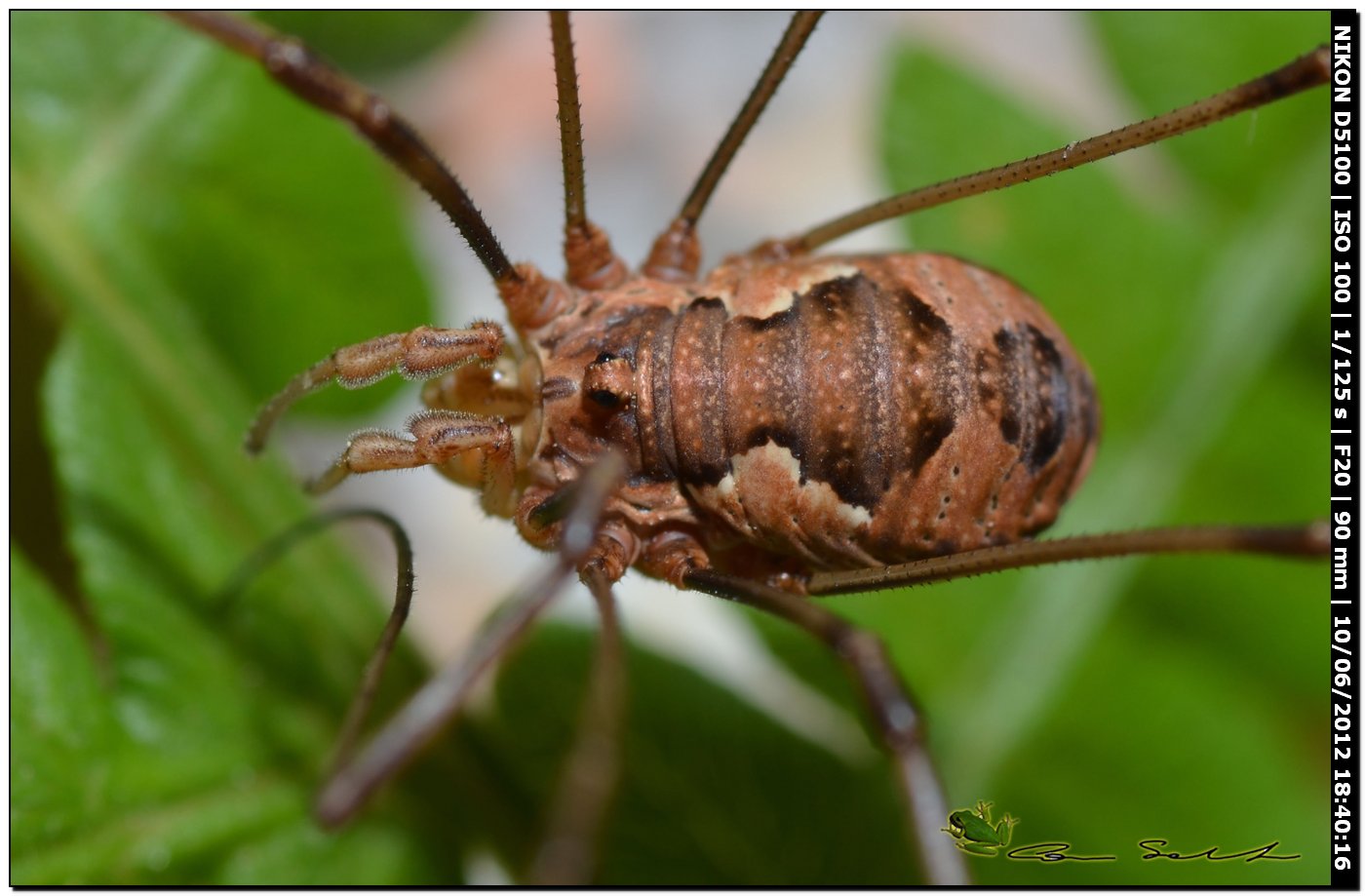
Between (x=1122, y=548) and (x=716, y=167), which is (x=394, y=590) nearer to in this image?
(x=716, y=167)

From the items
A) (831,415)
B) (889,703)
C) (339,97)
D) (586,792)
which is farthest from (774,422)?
(339,97)

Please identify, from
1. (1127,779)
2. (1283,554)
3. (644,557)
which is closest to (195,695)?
(644,557)

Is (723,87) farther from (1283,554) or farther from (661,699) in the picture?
(1283,554)

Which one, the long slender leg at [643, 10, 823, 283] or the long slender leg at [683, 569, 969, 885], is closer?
the long slender leg at [683, 569, 969, 885]

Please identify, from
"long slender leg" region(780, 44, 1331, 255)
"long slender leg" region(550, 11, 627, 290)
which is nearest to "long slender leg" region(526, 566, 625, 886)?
"long slender leg" region(550, 11, 627, 290)

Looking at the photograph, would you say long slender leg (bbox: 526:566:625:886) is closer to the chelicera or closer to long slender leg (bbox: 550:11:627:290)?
the chelicera
